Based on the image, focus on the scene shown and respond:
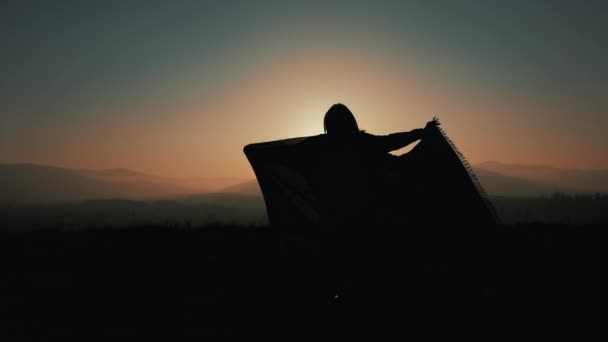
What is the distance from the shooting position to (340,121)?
4.82 m

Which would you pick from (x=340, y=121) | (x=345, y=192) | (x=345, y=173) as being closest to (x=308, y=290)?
(x=345, y=192)

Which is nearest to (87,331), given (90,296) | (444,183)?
(90,296)

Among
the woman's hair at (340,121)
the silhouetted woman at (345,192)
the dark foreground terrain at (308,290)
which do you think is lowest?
the dark foreground terrain at (308,290)

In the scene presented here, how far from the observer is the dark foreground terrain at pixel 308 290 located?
4.69 metres

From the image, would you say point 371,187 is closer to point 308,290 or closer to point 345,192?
point 345,192

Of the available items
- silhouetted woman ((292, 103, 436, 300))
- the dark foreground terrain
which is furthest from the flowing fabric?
the dark foreground terrain

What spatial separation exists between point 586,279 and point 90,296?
792 centimetres

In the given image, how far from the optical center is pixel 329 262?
480 centimetres

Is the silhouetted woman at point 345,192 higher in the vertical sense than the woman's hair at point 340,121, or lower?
lower

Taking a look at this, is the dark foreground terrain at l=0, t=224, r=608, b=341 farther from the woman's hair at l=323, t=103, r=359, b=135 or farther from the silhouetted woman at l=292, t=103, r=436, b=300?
the woman's hair at l=323, t=103, r=359, b=135

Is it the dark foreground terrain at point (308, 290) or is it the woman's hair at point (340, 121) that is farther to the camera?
the woman's hair at point (340, 121)

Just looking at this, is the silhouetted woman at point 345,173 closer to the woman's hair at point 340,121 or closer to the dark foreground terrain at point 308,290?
the woman's hair at point 340,121

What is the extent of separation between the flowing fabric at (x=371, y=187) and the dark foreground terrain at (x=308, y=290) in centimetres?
31

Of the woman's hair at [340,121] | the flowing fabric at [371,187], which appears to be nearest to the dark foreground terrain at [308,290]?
the flowing fabric at [371,187]
